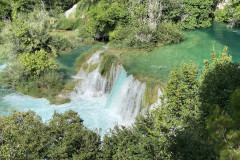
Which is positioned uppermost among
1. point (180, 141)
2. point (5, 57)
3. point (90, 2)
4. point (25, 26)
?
point (90, 2)

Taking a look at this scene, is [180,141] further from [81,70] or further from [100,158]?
[81,70]

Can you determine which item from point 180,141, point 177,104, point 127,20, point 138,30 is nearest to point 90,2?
point 127,20

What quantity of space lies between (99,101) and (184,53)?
34.3ft

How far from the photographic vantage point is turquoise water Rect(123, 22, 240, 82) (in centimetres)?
2136

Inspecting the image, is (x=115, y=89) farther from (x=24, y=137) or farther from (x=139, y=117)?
(x=24, y=137)

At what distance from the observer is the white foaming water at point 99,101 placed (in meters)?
18.6

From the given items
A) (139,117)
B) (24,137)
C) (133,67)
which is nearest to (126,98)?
(133,67)

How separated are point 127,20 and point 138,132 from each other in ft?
70.1

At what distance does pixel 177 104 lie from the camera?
1255cm

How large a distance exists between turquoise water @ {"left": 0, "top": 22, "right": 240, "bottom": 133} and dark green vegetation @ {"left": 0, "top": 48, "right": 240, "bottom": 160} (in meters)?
5.64

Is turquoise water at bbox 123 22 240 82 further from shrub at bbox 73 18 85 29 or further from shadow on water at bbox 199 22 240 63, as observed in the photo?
shrub at bbox 73 18 85 29

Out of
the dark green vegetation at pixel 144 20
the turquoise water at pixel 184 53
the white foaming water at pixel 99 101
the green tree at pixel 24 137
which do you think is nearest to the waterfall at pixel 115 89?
the white foaming water at pixel 99 101

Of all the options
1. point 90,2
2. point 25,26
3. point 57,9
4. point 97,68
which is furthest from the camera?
point 57,9

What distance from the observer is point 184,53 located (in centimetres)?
2494
